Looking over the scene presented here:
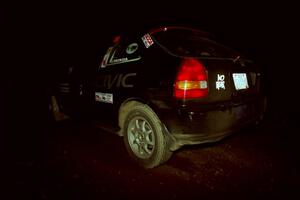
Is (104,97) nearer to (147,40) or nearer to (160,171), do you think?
(147,40)

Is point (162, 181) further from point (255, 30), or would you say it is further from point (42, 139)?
point (255, 30)

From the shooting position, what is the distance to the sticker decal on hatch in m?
3.53

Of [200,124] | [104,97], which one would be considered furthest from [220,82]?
[104,97]

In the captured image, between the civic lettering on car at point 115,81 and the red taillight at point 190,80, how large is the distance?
2.19 ft

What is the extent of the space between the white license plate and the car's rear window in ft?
0.91

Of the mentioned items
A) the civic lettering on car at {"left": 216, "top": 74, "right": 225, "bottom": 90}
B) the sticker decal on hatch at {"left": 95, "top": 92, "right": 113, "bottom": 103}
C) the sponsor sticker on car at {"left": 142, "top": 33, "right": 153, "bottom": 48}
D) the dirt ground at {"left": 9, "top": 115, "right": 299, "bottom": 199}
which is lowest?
the dirt ground at {"left": 9, "top": 115, "right": 299, "bottom": 199}

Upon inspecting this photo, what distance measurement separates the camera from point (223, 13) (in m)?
14.7

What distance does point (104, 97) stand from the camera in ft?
12.0

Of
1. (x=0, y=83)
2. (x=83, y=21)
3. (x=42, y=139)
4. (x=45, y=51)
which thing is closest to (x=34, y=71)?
(x=0, y=83)

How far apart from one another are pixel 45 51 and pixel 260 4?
12360mm

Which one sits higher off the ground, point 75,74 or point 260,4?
point 260,4

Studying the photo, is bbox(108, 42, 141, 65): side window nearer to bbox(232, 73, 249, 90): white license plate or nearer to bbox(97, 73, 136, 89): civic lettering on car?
bbox(97, 73, 136, 89): civic lettering on car

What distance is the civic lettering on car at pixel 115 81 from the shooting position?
323 centimetres

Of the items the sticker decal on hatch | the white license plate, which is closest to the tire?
the sticker decal on hatch
